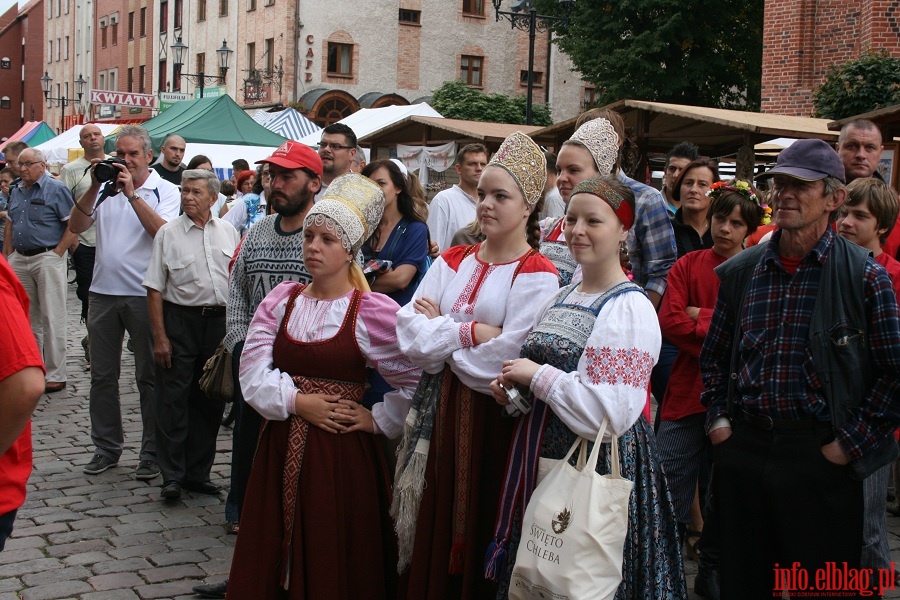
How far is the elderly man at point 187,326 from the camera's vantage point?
255 inches

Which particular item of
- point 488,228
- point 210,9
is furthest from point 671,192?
point 210,9

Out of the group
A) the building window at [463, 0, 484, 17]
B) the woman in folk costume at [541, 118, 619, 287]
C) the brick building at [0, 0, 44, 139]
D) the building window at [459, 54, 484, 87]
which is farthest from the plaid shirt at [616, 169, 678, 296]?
the brick building at [0, 0, 44, 139]

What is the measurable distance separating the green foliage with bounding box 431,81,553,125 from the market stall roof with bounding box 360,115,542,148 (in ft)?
57.4

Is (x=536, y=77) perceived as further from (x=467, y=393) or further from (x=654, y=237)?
(x=467, y=393)

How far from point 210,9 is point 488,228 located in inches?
1743

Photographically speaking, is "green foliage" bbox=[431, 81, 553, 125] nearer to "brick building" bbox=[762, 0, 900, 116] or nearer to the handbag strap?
"brick building" bbox=[762, 0, 900, 116]

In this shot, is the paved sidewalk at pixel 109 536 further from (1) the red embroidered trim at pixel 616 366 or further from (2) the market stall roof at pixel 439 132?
(2) the market stall roof at pixel 439 132

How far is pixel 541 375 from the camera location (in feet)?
11.7

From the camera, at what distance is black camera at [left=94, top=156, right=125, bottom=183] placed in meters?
6.71

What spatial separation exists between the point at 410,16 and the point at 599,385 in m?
41.2

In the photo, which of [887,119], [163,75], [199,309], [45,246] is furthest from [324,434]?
[163,75]

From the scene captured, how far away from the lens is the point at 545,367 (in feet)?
11.8

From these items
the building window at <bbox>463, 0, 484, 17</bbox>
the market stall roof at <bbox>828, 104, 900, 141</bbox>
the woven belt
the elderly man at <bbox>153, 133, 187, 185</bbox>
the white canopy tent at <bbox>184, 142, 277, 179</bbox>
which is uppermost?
the building window at <bbox>463, 0, 484, 17</bbox>

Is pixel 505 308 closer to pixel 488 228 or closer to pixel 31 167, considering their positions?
pixel 488 228
